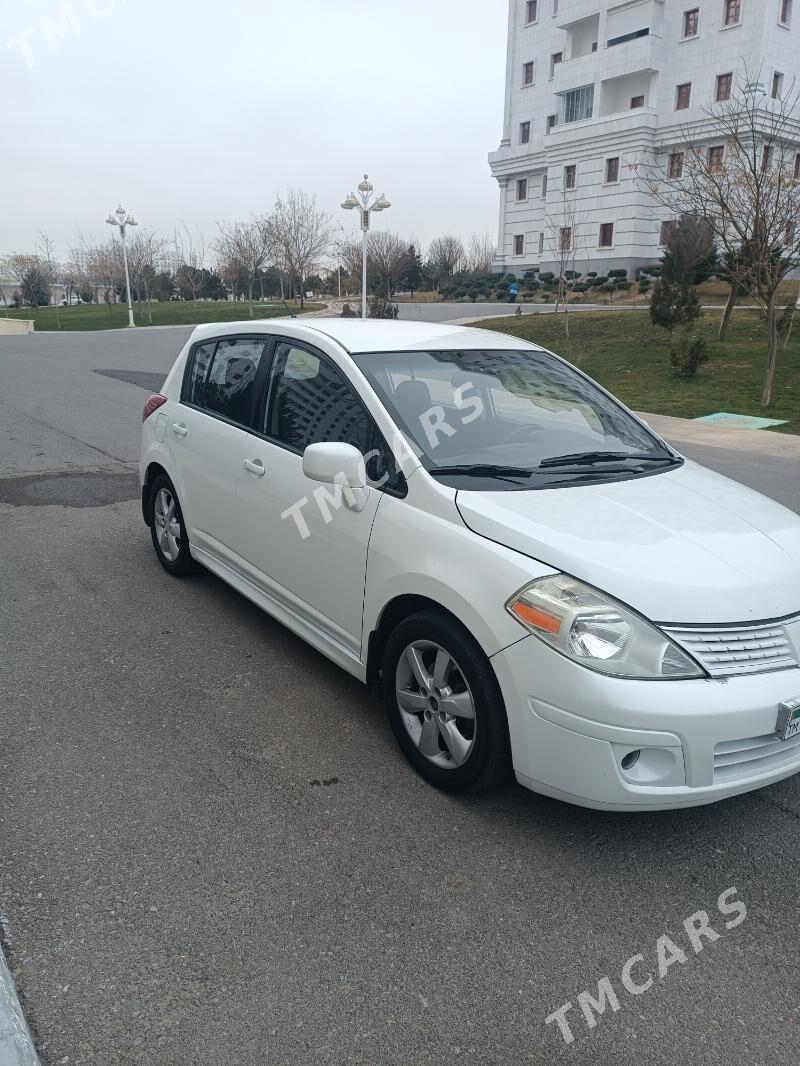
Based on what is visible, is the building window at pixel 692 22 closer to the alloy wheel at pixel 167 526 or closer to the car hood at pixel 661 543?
the alloy wheel at pixel 167 526

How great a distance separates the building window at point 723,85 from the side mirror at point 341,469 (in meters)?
56.3

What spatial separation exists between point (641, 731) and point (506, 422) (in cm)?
179

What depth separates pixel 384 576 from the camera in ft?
11.0

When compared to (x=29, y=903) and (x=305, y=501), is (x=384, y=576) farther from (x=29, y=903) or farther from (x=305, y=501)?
(x=29, y=903)

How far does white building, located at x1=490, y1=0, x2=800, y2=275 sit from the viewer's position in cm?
4988

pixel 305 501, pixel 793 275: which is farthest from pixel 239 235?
pixel 305 501

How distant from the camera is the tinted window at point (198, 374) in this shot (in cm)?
507

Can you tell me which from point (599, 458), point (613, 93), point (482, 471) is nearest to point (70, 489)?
point (482, 471)

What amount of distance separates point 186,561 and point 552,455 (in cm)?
264

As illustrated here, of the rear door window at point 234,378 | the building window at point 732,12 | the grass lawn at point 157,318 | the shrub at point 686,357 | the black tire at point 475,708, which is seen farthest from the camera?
the building window at point 732,12

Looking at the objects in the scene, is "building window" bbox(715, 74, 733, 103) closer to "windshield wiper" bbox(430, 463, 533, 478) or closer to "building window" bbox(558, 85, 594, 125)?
"building window" bbox(558, 85, 594, 125)

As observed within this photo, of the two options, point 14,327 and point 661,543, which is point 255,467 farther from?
point 14,327

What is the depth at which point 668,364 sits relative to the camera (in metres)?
20.1
